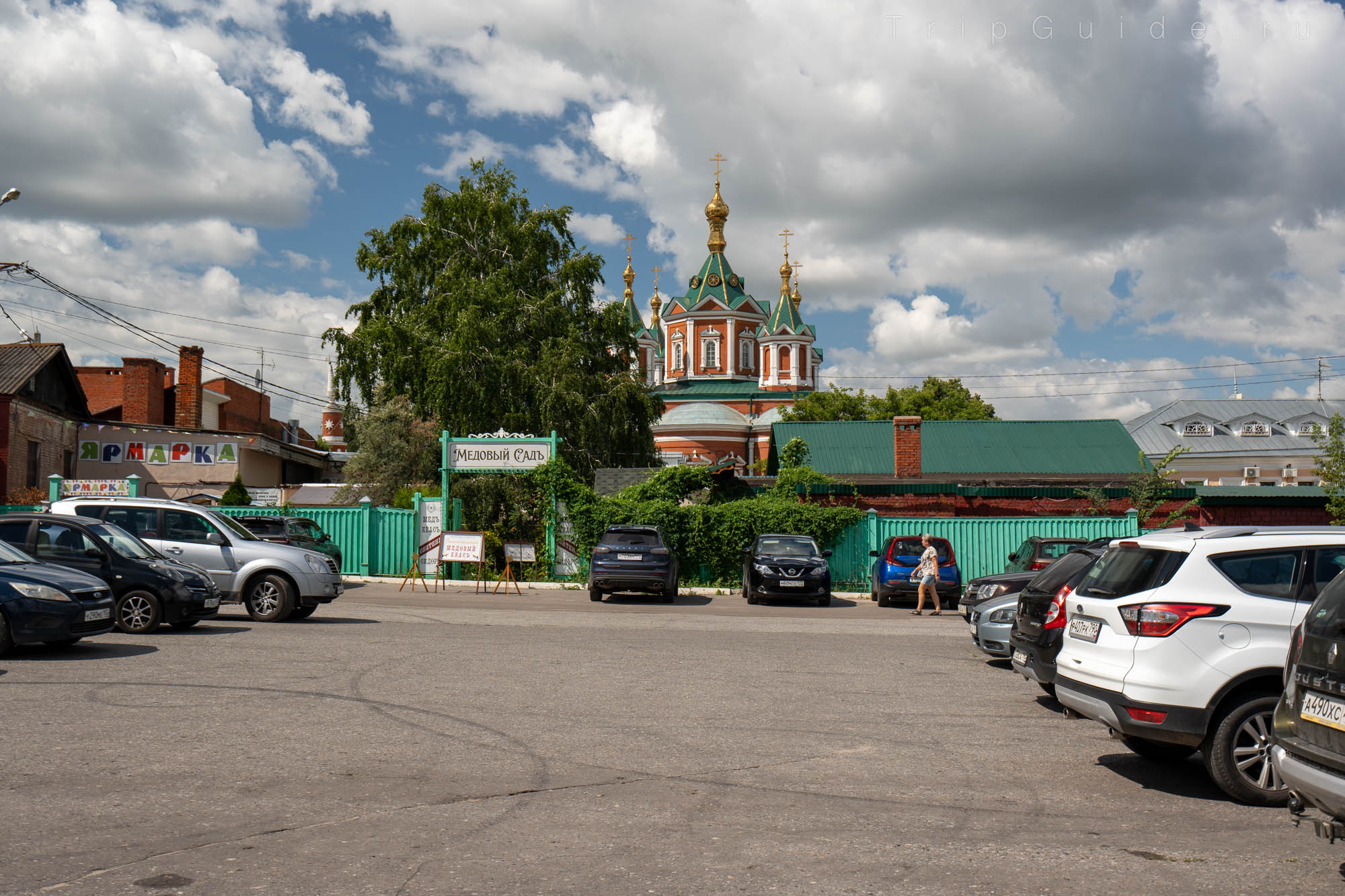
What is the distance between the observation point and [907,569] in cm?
2302

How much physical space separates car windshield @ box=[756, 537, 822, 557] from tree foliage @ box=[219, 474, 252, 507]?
21005mm

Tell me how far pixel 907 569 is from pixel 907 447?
12.7 metres

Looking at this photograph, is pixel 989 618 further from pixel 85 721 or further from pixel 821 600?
pixel 821 600

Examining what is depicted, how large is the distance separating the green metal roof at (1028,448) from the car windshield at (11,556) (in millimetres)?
28789

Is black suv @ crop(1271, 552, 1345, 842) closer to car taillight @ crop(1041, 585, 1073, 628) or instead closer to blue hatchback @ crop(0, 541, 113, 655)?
car taillight @ crop(1041, 585, 1073, 628)

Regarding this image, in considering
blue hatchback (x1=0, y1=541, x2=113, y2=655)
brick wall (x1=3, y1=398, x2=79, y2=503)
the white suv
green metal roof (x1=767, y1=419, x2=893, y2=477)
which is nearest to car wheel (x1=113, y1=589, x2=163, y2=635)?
blue hatchback (x1=0, y1=541, x2=113, y2=655)

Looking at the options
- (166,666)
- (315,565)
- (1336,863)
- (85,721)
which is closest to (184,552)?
(315,565)

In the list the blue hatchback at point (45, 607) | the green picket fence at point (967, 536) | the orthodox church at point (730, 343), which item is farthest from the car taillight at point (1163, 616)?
the orthodox church at point (730, 343)

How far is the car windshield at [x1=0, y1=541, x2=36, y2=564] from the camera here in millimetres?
11438

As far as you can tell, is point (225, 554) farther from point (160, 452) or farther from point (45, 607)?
point (160, 452)

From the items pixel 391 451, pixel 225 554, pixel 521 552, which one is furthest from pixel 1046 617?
pixel 391 451

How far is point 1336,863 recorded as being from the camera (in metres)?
5.12

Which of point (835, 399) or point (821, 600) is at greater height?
point (835, 399)

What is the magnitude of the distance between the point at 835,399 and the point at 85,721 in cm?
6601
